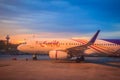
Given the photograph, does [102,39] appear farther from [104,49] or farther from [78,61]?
[78,61]

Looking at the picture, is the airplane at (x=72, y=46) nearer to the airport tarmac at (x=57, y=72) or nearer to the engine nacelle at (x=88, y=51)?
the engine nacelle at (x=88, y=51)

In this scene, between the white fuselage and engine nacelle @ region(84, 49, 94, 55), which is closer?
engine nacelle @ region(84, 49, 94, 55)

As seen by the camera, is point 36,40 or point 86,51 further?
point 36,40

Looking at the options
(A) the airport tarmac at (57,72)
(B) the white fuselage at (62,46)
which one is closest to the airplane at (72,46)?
(B) the white fuselage at (62,46)

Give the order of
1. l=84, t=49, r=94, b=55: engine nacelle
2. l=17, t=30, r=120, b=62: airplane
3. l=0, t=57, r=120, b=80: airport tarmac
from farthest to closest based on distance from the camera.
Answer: l=17, t=30, r=120, b=62: airplane → l=84, t=49, r=94, b=55: engine nacelle → l=0, t=57, r=120, b=80: airport tarmac

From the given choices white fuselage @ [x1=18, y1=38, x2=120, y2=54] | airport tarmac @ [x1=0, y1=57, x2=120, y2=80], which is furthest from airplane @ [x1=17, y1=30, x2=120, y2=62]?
airport tarmac @ [x1=0, y1=57, x2=120, y2=80]

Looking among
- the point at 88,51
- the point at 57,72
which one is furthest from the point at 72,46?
the point at 57,72

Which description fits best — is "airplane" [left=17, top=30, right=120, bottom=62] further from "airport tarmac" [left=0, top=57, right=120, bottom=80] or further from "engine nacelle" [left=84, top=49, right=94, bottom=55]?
"airport tarmac" [left=0, top=57, right=120, bottom=80]

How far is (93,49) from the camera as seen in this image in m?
26.7

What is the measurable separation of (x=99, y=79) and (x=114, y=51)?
15160 millimetres

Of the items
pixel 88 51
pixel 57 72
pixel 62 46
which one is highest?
pixel 62 46

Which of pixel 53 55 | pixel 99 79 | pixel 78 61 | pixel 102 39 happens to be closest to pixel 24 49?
pixel 53 55

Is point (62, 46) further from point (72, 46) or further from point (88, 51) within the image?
point (88, 51)

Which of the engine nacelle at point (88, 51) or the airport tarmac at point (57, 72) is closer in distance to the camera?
the airport tarmac at point (57, 72)
